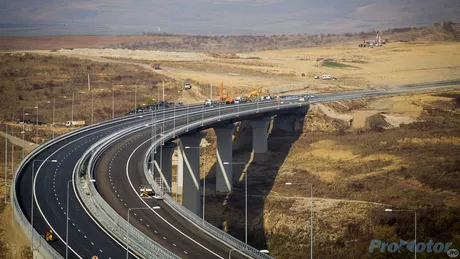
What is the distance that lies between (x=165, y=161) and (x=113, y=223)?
106 ft

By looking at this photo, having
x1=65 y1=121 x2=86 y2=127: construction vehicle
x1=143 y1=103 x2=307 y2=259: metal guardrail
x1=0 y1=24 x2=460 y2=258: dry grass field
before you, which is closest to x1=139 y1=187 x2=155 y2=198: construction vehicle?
x1=143 y1=103 x2=307 y2=259: metal guardrail

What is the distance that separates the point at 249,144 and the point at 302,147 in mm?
7676

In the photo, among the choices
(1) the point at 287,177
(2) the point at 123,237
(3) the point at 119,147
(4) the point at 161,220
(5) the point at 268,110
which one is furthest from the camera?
(5) the point at 268,110

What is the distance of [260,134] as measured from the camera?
138 m

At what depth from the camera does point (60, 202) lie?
8219 cm

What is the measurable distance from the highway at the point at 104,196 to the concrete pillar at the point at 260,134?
44.8 ft

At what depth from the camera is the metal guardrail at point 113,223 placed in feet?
215

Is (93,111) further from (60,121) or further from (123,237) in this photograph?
(123,237)

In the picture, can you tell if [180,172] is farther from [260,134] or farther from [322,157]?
[260,134]

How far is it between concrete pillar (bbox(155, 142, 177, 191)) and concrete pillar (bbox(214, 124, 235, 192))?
13.9 metres

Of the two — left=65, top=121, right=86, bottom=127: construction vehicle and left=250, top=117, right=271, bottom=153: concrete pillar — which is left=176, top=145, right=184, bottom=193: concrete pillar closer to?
left=250, top=117, right=271, bottom=153: concrete pillar

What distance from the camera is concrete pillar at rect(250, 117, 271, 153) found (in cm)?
13675

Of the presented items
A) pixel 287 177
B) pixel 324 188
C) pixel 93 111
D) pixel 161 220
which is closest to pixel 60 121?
pixel 93 111

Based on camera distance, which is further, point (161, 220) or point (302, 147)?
point (302, 147)
